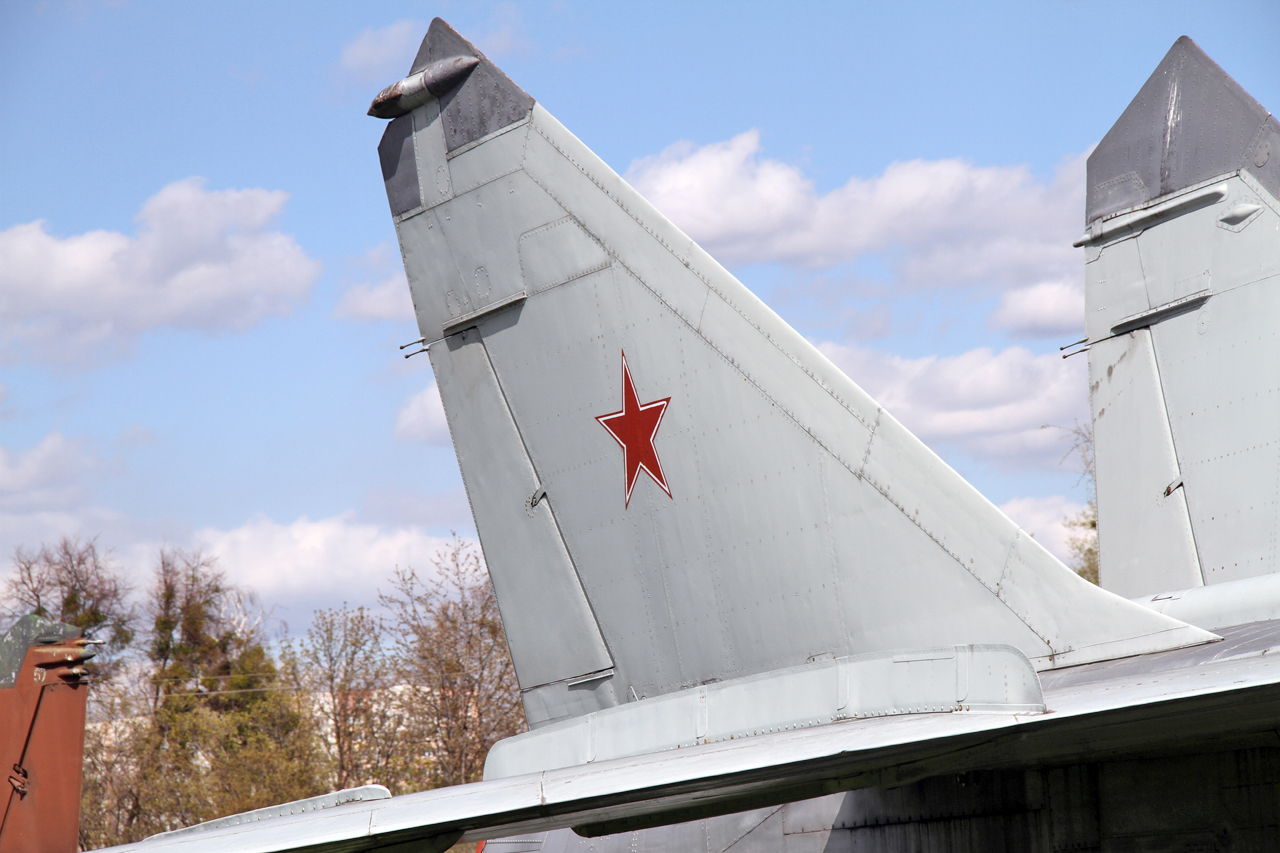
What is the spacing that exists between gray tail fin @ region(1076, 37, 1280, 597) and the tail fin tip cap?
475cm

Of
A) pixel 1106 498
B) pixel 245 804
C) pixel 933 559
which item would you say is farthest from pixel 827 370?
pixel 245 804

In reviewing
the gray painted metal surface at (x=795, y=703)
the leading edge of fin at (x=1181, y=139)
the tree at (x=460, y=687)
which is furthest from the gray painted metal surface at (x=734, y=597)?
the tree at (x=460, y=687)

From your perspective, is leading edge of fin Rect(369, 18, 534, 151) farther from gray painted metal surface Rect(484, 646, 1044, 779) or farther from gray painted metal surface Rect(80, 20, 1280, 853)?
gray painted metal surface Rect(484, 646, 1044, 779)

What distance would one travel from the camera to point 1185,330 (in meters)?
6.89

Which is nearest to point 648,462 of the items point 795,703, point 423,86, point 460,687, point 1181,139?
point 795,703

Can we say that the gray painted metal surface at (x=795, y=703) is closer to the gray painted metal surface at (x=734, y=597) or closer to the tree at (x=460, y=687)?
the gray painted metal surface at (x=734, y=597)

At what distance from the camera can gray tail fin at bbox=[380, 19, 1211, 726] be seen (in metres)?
4.23

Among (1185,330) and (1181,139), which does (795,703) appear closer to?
(1185,330)

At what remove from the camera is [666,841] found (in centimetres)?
455

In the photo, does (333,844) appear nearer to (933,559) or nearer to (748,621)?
(748,621)

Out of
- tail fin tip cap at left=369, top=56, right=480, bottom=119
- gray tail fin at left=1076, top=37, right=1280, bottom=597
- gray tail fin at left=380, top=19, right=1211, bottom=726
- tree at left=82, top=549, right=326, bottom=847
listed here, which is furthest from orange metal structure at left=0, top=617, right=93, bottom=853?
tree at left=82, top=549, right=326, bottom=847

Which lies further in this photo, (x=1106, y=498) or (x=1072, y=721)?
(x=1106, y=498)

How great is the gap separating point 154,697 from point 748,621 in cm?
3650

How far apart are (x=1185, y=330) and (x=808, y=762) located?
5316 millimetres
